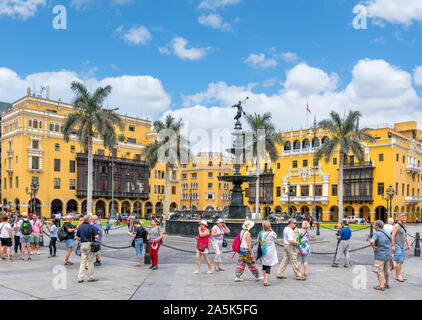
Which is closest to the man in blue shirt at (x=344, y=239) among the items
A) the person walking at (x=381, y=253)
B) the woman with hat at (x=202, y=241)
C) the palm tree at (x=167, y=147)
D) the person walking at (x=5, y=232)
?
the person walking at (x=381, y=253)

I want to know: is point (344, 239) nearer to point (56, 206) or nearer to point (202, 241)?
point (202, 241)

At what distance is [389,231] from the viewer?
10.9 meters

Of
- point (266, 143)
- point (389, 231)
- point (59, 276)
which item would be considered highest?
point (266, 143)

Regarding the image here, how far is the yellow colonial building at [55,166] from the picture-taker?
57844mm

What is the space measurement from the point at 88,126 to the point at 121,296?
2968cm

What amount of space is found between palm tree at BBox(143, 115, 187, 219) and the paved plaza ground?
1155 inches

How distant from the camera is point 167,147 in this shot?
145ft

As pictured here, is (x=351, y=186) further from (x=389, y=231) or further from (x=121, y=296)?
(x=121, y=296)

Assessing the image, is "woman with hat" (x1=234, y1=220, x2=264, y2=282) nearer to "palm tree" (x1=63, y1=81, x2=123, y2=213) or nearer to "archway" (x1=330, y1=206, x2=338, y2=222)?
"palm tree" (x1=63, y1=81, x2=123, y2=213)

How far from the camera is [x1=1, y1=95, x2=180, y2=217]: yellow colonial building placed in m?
57.8

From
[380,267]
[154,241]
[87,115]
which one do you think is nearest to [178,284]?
[154,241]

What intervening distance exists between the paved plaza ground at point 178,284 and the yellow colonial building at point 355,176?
1699 inches
